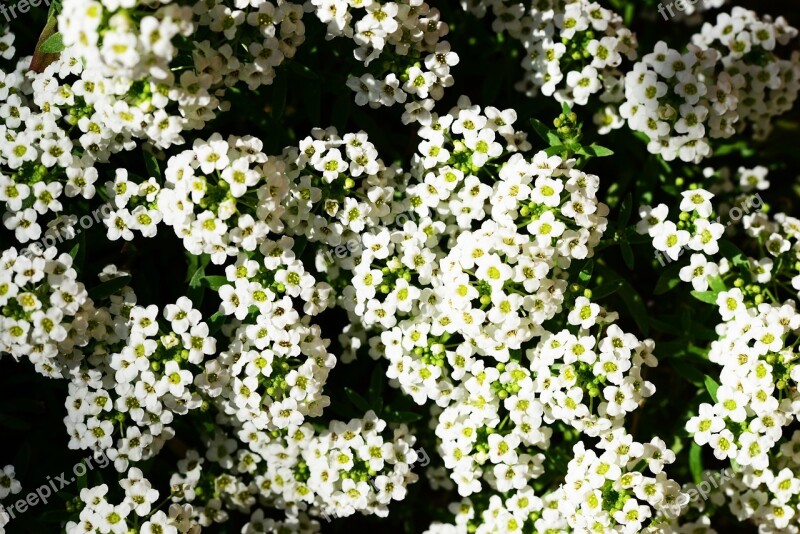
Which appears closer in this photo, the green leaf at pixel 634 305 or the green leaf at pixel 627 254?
the green leaf at pixel 627 254

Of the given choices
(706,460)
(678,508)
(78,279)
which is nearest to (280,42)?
(78,279)

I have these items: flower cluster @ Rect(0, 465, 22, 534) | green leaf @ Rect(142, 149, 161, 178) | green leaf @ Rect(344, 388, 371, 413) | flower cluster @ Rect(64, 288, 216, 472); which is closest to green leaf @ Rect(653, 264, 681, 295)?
green leaf @ Rect(344, 388, 371, 413)

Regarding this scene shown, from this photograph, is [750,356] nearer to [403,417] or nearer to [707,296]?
[707,296]

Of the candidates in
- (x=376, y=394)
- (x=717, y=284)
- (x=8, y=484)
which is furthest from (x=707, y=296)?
(x=8, y=484)

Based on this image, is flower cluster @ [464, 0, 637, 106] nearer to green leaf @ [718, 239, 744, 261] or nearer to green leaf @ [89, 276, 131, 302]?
green leaf @ [718, 239, 744, 261]

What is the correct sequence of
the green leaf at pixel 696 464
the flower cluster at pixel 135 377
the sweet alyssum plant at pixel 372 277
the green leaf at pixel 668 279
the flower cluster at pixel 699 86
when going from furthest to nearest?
the green leaf at pixel 696 464, the green leaf at pixel 668 279, the flower cluster at pixel 699 86, the flower cluster at pixel 135 377, the sweet alyssum plant at pixel 372 277

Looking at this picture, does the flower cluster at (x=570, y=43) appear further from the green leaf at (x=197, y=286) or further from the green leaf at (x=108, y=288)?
the green leaf at (x=108, y=288)

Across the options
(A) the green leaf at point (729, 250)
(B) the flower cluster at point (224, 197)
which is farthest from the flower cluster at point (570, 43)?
(B) the flower cluster at point (224, 197)
